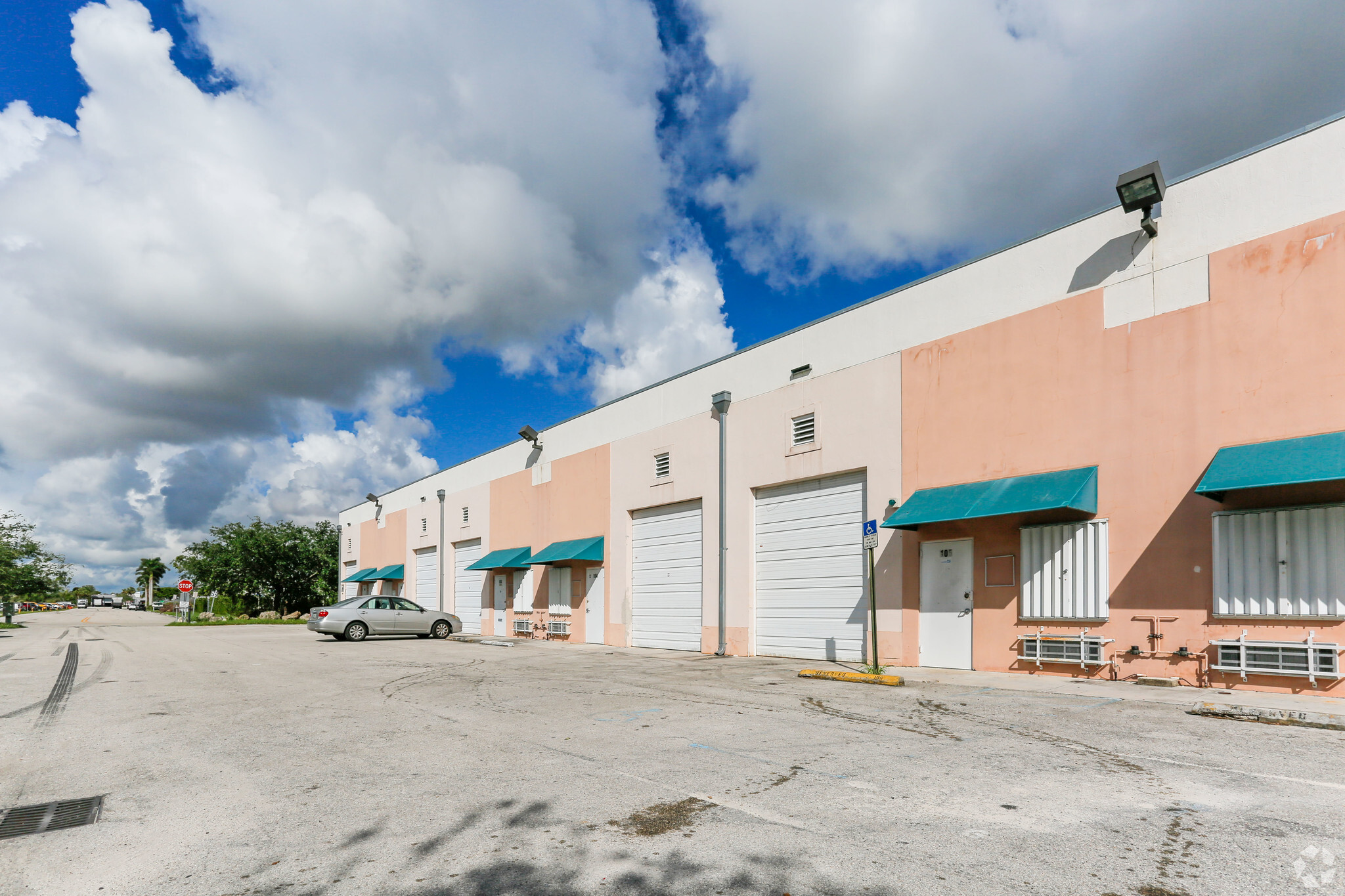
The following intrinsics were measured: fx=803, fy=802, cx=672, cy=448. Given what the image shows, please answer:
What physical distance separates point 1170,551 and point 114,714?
13.2m

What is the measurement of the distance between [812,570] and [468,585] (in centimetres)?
1958

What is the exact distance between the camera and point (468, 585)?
106 feet

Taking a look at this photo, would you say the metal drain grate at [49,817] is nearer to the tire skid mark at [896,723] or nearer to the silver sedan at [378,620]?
the tire skid mark at [896,723]

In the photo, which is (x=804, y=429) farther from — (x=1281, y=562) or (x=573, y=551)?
(x=573, y=551)

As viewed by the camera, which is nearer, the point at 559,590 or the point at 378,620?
the point at 378,620

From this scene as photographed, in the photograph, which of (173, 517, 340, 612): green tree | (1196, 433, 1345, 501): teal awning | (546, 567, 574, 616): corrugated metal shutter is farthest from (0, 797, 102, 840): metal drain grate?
(173, 517, 340, 612): green tree

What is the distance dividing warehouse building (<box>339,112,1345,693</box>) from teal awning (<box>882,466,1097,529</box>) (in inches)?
2.2

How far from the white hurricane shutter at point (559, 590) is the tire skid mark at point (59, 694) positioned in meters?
12.2

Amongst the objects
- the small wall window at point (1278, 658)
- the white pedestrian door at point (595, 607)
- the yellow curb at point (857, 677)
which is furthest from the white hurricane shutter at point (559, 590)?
the small wall window at point (1278, 658)

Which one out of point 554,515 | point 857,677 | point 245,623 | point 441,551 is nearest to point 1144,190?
point 857,677

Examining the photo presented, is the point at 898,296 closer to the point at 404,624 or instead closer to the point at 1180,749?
the point at 1180,749

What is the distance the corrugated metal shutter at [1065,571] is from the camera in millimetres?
11562

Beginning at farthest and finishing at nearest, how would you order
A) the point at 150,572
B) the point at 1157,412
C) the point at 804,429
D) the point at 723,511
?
the point at 150,572, the point at 723,511, the point at 804,429, the point at 1157,412

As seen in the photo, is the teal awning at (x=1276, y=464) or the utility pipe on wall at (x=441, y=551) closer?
the teal awning at (x=1276, y=464)
